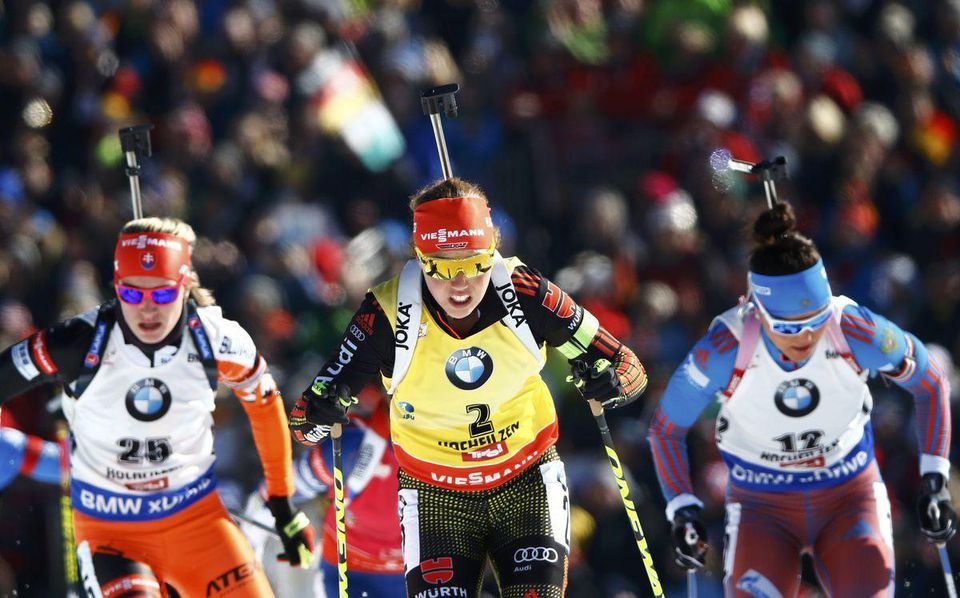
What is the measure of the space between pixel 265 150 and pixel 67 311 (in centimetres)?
211

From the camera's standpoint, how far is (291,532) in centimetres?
731

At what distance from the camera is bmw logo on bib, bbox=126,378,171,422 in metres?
6.88

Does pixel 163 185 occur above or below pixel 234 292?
above

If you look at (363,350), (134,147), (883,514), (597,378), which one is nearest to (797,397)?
(883,514)

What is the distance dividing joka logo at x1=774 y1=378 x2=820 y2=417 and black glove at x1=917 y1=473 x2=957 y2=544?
0.74 metres

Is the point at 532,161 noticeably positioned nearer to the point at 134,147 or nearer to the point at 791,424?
the point at 134,147

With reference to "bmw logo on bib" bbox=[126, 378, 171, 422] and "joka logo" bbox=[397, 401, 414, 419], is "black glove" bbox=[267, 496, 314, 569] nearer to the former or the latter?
"bmw logo on bib" bbox=[126, 378, 171, 422]

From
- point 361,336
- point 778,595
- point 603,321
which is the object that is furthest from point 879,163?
point 361,336

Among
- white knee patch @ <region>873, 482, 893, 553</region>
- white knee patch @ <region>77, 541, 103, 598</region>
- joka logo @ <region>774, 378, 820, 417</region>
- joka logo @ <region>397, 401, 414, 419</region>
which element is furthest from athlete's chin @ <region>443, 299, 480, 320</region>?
white knee patch @ <region>873, 482, 893, 553</region>

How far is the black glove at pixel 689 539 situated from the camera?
22.9ft

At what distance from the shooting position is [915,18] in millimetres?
12898

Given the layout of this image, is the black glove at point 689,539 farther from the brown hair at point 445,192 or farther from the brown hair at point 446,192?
the brown hair at point 445,192

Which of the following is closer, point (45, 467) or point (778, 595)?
point (778, 595)

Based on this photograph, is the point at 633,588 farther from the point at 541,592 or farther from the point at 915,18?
the point at 915,18
